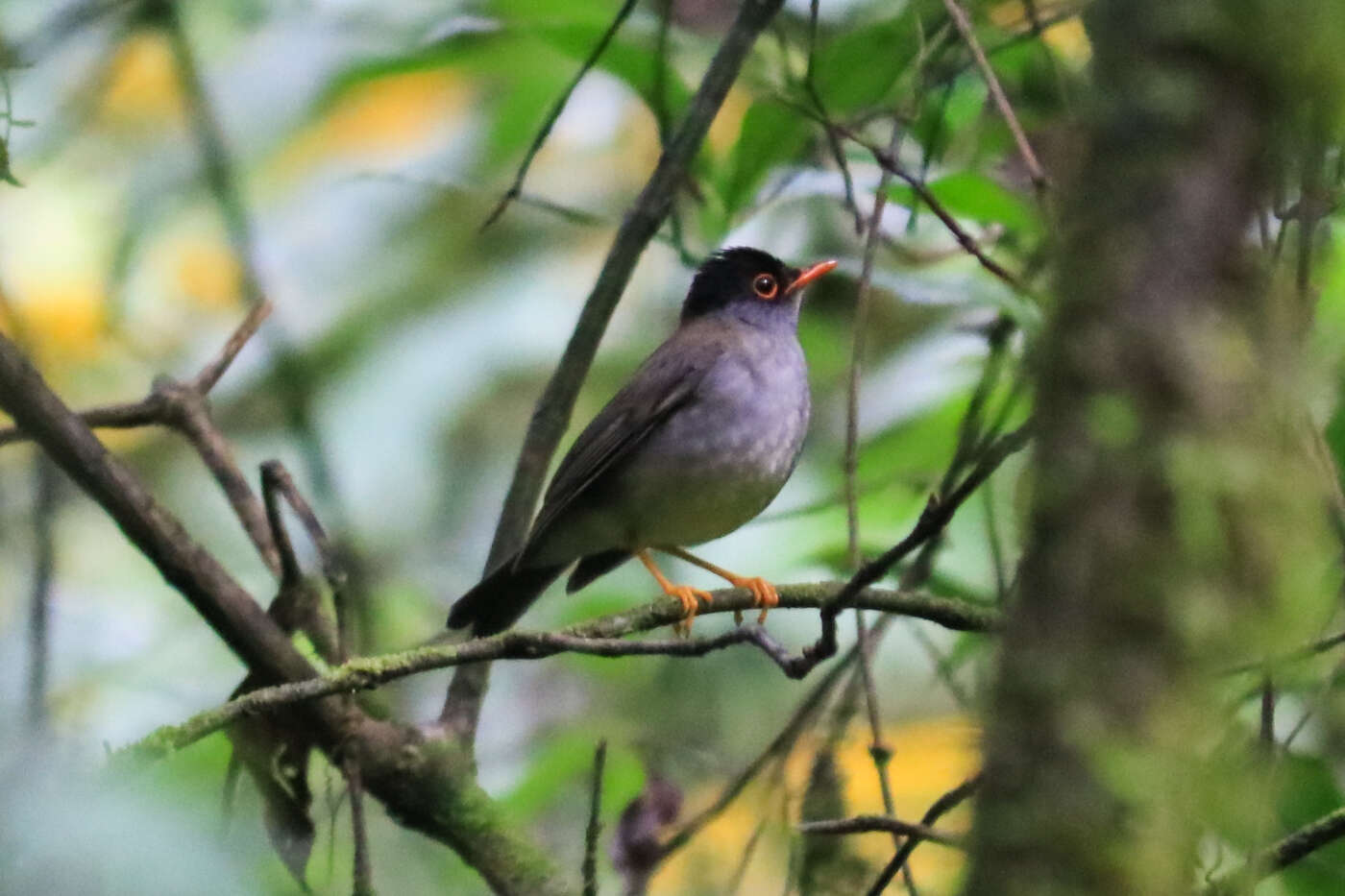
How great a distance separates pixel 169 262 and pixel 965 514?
4.50 meters

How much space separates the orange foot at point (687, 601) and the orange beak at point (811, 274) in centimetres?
128

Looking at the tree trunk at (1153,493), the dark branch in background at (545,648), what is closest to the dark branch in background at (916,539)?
the dark branch in background at (545,648)

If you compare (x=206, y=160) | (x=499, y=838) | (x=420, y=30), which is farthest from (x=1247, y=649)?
(x=206, y=160)

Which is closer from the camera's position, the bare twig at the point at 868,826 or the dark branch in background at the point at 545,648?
the bare twig at the point at 868,826

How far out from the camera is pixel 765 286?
18.4 ft

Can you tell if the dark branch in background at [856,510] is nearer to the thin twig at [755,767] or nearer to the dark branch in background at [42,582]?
the thin twig at [755,767]

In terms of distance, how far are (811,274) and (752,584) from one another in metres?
1.49

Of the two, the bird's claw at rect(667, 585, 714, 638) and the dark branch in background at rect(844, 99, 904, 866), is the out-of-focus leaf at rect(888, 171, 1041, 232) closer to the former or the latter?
the dark branch in background at rect(844, 99, 904, 866)

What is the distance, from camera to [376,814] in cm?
449

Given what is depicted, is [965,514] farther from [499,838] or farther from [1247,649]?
[1247,649]

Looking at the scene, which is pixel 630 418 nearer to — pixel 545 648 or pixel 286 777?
pixel 286 777

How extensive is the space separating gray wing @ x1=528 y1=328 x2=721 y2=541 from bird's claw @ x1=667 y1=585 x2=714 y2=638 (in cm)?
58

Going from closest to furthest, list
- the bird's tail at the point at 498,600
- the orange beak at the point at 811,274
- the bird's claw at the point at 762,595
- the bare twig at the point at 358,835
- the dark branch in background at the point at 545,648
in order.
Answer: the dark branch in background at the point at 545,648 < the bare twig at the point at 358,835 < the bird's claw at the point at 762,595 < the bird's tail at the point at 498,600 < the orange beak at the point at 811,274

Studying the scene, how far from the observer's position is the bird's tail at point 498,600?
4.36m
